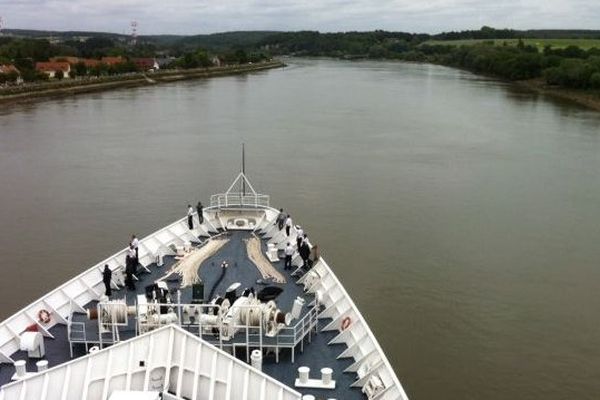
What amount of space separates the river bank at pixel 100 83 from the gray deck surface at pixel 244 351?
55437mm

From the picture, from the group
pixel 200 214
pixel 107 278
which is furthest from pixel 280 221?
pixel 107 278

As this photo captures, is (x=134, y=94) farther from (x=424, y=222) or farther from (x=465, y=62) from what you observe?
(x=465, y=62)

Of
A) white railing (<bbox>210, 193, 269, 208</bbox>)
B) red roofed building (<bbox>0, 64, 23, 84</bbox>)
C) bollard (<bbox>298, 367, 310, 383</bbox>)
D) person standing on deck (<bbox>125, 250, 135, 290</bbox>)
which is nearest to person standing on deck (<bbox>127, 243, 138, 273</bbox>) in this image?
person standing on deck (<bbox>125, 250, 135, 290</bbox>)

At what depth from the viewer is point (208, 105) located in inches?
2490

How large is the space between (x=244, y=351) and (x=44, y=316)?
3857 mm

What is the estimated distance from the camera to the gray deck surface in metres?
9.40

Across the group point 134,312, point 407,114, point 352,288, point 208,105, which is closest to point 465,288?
point 352,288

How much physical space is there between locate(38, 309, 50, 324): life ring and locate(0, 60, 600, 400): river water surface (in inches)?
240

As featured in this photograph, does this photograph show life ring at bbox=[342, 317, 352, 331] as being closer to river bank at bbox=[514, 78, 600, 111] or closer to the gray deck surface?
the gray deck surface

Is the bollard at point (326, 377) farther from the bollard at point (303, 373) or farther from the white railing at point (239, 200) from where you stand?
the white railing at point (239, 200)

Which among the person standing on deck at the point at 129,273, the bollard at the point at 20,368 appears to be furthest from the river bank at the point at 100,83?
the bollard at the point at 20,368

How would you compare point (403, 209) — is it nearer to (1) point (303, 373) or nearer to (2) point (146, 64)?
(1) point (303, 373)

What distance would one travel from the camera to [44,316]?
10.8 metres

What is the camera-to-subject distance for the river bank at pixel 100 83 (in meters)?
64.4
